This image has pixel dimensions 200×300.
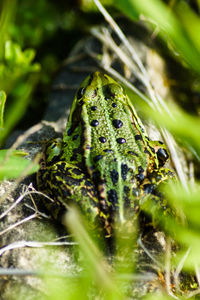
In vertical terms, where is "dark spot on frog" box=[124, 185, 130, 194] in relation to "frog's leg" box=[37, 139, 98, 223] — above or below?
above

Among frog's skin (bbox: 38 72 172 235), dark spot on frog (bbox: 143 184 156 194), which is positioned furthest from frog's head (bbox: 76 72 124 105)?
dark spot on frog (bbox: 143 184 156 194)

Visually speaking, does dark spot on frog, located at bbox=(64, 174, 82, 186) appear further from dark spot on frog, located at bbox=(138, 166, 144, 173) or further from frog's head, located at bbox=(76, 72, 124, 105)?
frog's head, located at bbox=(76, 72, 124, 105)

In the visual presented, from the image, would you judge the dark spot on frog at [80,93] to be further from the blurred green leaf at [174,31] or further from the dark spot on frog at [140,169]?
the blurred green leaf at [174,31]

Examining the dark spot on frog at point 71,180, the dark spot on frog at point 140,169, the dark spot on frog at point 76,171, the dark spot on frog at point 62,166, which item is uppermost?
the dark spot on frog at point 140,169

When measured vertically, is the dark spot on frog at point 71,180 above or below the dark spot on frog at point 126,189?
below

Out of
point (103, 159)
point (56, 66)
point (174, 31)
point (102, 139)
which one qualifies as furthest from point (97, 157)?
point (56, 66)

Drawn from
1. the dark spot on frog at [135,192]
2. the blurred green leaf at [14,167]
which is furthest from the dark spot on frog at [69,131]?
the blurred green leaf at [14,167]

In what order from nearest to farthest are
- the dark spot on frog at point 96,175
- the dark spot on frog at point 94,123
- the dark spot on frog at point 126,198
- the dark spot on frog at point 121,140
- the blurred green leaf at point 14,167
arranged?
the blurred green leaf at point 14,167 < the dark spot on frog at point 126,198 < the dark spot on frog at point 96,175 < the dark spot on frog at point 121,140 < the dark spot on frog at point 94,123

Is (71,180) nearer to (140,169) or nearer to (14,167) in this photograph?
(140,169)
